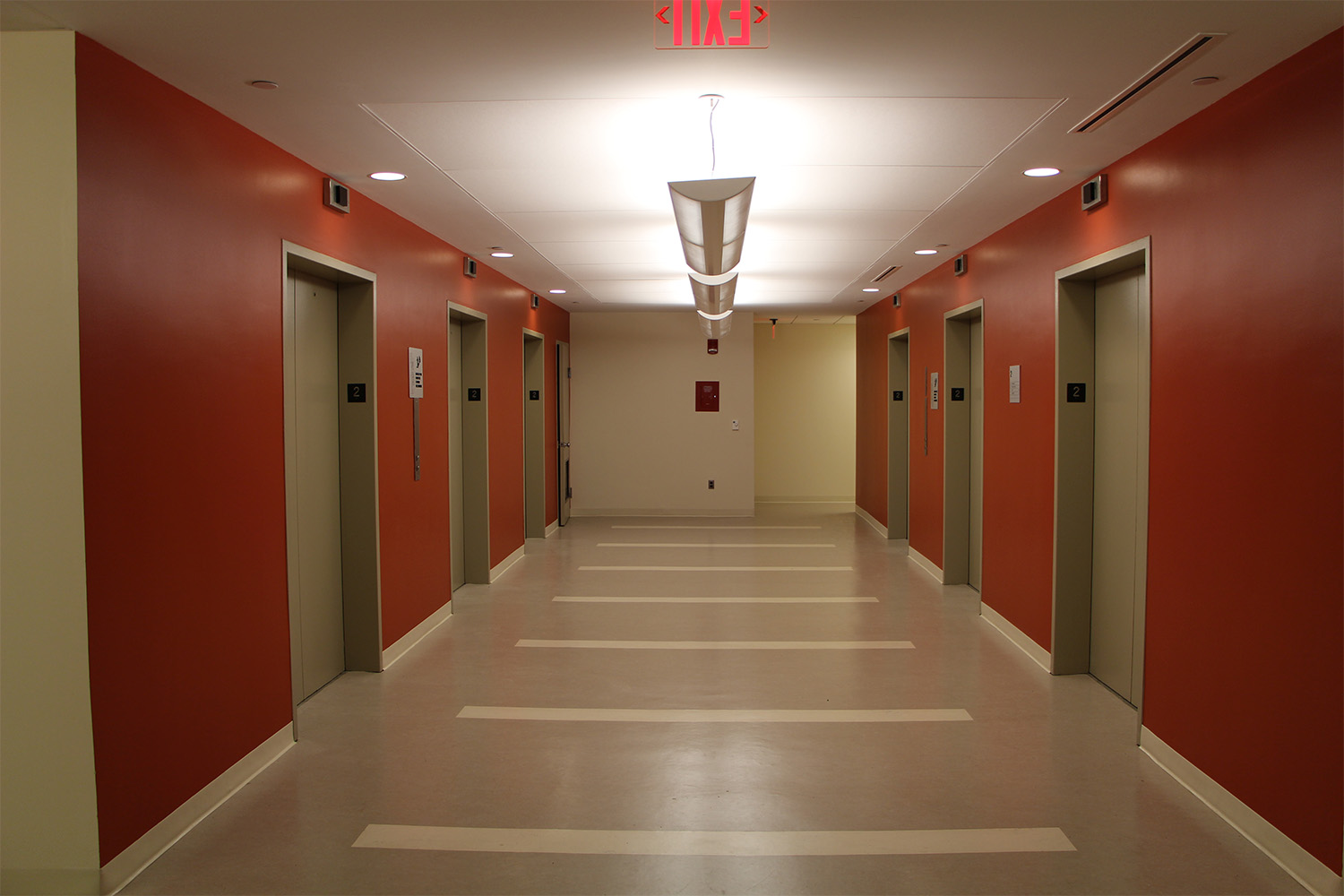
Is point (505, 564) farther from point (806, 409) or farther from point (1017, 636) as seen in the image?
point (806, 409)

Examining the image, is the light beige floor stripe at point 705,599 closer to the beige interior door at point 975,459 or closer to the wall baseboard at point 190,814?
the beige interior door at point 975,459

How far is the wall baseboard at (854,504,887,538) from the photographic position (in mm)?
10260

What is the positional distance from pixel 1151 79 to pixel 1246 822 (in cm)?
269

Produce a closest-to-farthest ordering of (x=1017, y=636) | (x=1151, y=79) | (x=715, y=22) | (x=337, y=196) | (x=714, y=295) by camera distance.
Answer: (x=715, y=22) < (x=1151, y=79) < (x=337, y=196) < (x=1017, y=636) < (x=714, y=295)

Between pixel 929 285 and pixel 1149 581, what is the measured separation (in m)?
4.62

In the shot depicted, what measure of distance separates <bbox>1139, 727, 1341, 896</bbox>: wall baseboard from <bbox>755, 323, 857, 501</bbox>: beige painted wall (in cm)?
1008

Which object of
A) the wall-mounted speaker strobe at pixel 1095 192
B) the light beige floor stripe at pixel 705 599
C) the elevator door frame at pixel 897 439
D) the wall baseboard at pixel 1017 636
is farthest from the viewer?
the elevator door frame at pixel 897 439

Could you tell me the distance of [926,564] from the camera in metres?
8.02

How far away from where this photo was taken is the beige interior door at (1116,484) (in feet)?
14.4

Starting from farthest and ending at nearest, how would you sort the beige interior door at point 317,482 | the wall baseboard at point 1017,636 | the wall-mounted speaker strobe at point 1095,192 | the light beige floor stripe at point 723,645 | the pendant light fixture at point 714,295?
the pendant light fixture at point 714,295, the light beige floor stripe at point 723,645, the wall baseboard at point 1017,636, the beige interior door at point 317,482, the wall-mounted speaker strobe at point 1095,192

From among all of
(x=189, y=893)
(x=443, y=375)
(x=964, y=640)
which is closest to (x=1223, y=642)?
(x=964, y=640)

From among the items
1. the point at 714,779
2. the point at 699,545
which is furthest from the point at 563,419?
the point at 714,779

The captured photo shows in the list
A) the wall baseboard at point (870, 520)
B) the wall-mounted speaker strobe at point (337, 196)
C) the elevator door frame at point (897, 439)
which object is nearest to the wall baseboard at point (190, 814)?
the wall-mounted speaker strobe at point (337, 196)

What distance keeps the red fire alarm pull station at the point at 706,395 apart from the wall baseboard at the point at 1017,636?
19.8ft
